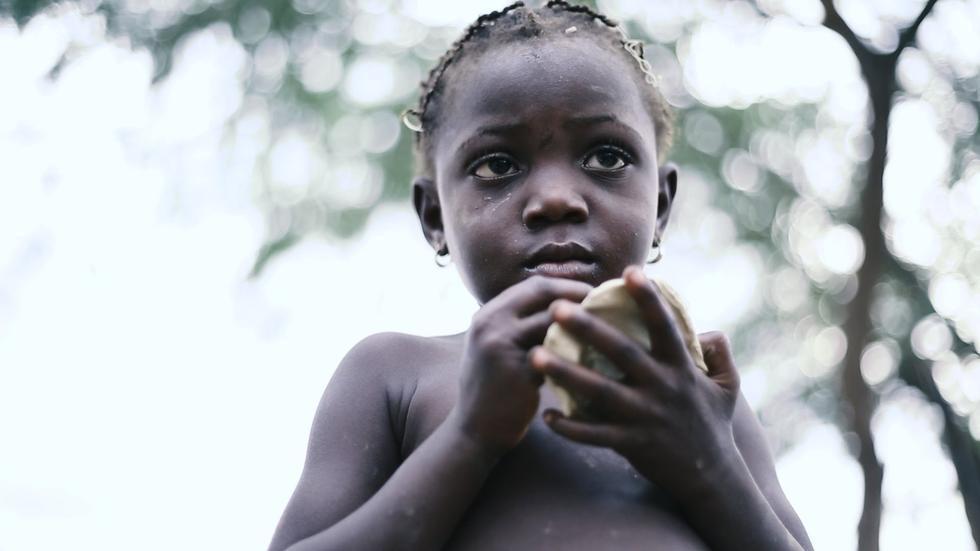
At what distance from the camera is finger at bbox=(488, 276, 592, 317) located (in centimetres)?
124

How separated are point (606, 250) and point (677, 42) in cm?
352

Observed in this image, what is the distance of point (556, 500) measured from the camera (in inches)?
53.9

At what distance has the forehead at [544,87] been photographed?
1629 mm

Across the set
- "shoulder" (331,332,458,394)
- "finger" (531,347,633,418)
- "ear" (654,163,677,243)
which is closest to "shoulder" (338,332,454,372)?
"shoulder" (331,332,458,394)

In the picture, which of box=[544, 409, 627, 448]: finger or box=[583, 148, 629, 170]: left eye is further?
box=[583, 148, 629, 170]: left eye

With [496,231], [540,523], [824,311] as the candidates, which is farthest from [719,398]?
[824,311]

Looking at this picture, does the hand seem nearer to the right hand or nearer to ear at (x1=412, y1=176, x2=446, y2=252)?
the right hand

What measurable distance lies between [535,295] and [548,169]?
38 centimetres

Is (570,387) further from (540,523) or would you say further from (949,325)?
(949,325)

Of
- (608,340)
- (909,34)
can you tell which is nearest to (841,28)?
(909,34)

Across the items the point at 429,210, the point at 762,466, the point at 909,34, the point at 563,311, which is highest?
the point at 563,311

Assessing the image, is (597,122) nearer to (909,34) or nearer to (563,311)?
(563,311)

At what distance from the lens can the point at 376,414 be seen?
151cm

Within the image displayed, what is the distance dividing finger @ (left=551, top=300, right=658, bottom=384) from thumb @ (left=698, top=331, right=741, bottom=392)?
18 centimetres
